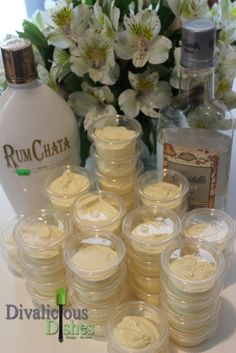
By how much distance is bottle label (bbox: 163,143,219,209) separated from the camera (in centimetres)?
57

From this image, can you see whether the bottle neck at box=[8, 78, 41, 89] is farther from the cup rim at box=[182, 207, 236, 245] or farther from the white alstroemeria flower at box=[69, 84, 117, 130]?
the cup rim at box=[182, 207, 236, 245]

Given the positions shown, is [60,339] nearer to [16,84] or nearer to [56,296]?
[56,296]

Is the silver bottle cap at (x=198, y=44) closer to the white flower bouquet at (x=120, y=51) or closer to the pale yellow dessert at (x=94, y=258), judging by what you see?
the white flower bouquet at (x=120, y=51)

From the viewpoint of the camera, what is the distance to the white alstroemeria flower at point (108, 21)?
0.56 m

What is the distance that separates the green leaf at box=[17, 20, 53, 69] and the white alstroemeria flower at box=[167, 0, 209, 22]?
0.55ft

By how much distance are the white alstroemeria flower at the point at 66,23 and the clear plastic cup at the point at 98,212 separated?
0.62 feet

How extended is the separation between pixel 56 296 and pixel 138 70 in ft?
0.96

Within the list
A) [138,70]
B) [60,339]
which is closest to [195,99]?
[138,70]

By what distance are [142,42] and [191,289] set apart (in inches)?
11.6

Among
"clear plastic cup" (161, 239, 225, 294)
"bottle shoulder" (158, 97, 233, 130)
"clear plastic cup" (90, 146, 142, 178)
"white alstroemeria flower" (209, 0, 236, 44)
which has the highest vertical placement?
"white alstroemeria flower" (209, 0, 236, 44)

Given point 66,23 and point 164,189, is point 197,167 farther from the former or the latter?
point 66,23

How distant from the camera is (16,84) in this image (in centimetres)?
57

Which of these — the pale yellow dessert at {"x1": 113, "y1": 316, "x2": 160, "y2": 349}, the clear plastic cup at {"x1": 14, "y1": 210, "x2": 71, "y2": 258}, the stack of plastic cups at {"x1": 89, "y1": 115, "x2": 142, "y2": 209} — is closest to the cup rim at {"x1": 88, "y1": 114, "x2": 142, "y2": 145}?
the stack of plastic cups at {"x1": 89, "y1": 115, "x2": 142, "y2": 209}

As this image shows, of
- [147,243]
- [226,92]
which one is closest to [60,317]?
[147,243]
